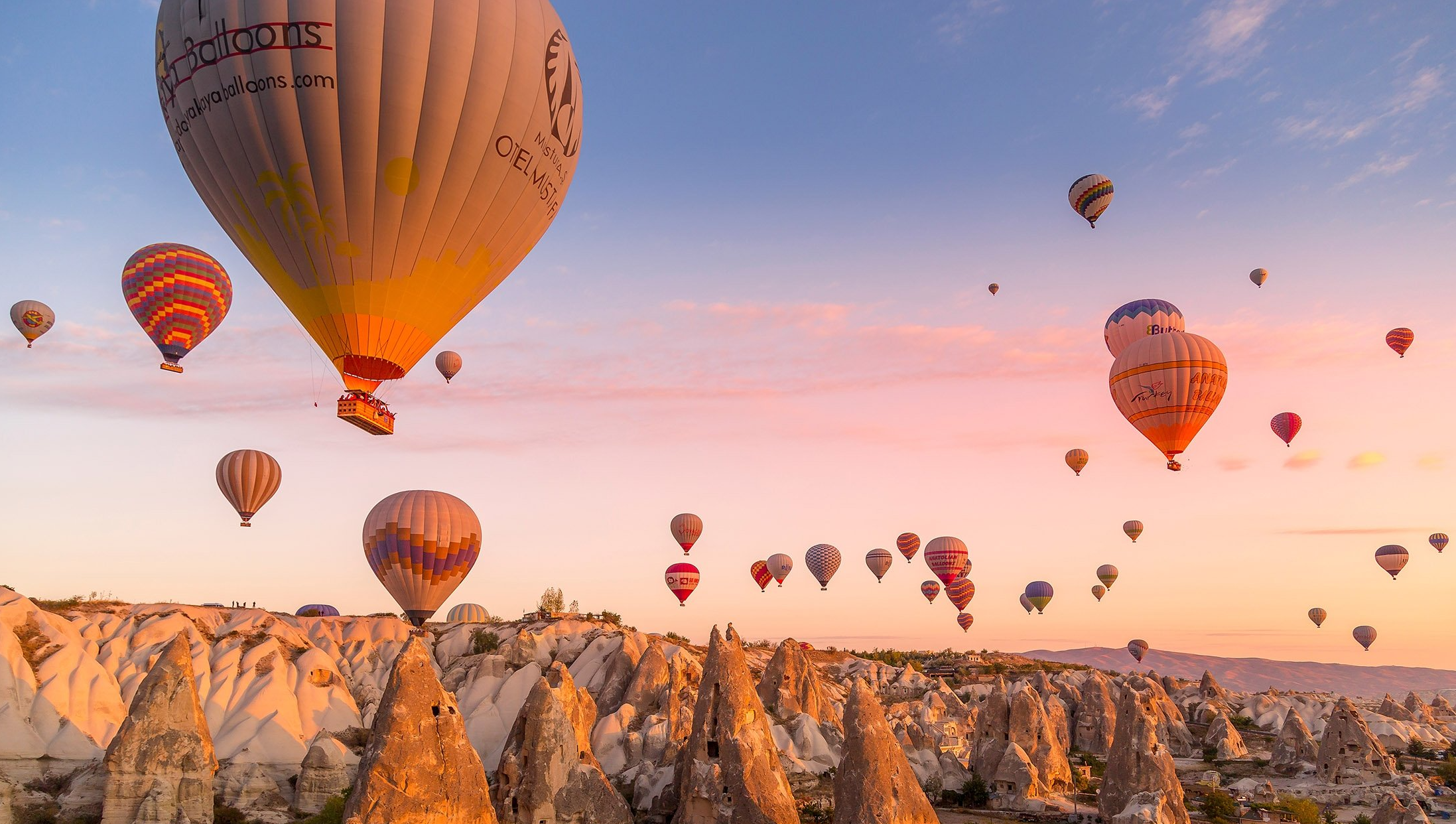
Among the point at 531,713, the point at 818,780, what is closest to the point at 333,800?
the point at 531,713

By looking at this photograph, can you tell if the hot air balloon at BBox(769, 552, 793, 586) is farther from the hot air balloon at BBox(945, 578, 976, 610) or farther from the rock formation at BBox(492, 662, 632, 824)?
the rock formation at BBox(492, 662, 632, 824)

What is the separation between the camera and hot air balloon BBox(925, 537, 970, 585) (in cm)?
8888

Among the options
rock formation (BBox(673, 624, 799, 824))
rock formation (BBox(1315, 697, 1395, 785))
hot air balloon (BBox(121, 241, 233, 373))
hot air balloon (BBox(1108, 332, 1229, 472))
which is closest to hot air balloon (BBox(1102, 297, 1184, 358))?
hot air balloon (BBox(1108, 332, 1229, 472))

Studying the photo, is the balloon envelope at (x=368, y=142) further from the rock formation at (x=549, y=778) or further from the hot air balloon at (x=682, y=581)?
the hot air balloon at (x=682, y=581)

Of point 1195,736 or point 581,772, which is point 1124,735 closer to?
point 581,772

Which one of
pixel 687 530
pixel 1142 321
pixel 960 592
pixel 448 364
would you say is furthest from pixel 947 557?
pixel 448 364

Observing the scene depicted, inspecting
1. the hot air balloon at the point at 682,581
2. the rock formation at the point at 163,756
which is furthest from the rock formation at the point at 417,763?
the hot air balloon at the point at 682,581

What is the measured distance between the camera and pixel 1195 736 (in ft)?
241

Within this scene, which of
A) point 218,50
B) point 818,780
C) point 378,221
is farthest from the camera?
point 818,780

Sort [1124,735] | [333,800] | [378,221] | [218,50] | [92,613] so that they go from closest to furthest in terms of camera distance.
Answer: [218,50] < [378,221] < [1124,735] < [333,800] < [92,613]

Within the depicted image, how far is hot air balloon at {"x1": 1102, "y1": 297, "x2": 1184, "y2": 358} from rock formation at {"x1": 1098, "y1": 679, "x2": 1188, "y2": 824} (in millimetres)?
26928

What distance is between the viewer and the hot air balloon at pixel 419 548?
187 feet

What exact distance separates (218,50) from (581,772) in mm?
25412

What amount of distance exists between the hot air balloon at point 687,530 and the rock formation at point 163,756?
50.9 metres
